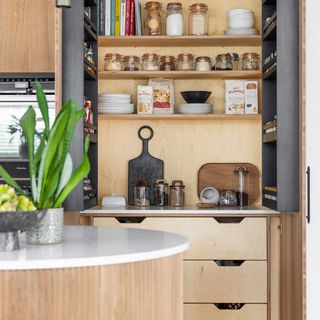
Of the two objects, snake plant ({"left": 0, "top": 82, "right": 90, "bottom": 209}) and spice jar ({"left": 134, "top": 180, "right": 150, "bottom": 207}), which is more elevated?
snake plant ({"left": 0, "top": 82, "right": 90, "bottom": 209})

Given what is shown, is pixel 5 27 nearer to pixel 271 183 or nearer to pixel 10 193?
pixel 271 183

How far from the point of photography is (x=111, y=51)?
4457 millimetres

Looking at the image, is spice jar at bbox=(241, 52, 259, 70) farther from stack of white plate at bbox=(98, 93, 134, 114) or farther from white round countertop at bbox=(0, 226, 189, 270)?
white round countertop at bbox=(0, 226, 189, 270)

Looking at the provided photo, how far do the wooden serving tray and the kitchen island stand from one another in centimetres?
238

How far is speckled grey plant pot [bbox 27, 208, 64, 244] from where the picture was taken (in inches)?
80.4

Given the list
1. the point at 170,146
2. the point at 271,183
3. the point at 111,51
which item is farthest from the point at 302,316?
the point at 111,51

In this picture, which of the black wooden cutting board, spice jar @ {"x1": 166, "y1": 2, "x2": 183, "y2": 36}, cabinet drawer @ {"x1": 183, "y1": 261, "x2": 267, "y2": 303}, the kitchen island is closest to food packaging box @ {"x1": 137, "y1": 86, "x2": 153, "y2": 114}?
the black wooden cutting board

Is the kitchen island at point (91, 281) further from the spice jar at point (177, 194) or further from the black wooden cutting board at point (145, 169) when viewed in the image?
the black wooden cutting board at point (145, 169)

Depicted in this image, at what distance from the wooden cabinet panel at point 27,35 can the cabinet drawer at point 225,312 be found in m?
1.65

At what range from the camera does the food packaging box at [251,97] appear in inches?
166

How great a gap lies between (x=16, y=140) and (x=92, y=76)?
586mm

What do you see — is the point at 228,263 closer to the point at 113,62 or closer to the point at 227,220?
the point at 227,220

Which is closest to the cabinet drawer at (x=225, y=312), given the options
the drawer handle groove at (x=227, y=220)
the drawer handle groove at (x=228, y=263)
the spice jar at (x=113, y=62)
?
the drawer handle groove at (x=228, y=263)

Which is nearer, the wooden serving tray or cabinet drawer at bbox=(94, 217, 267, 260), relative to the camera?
cabinet drawer at bbox=(94, 217, 267, 260)
